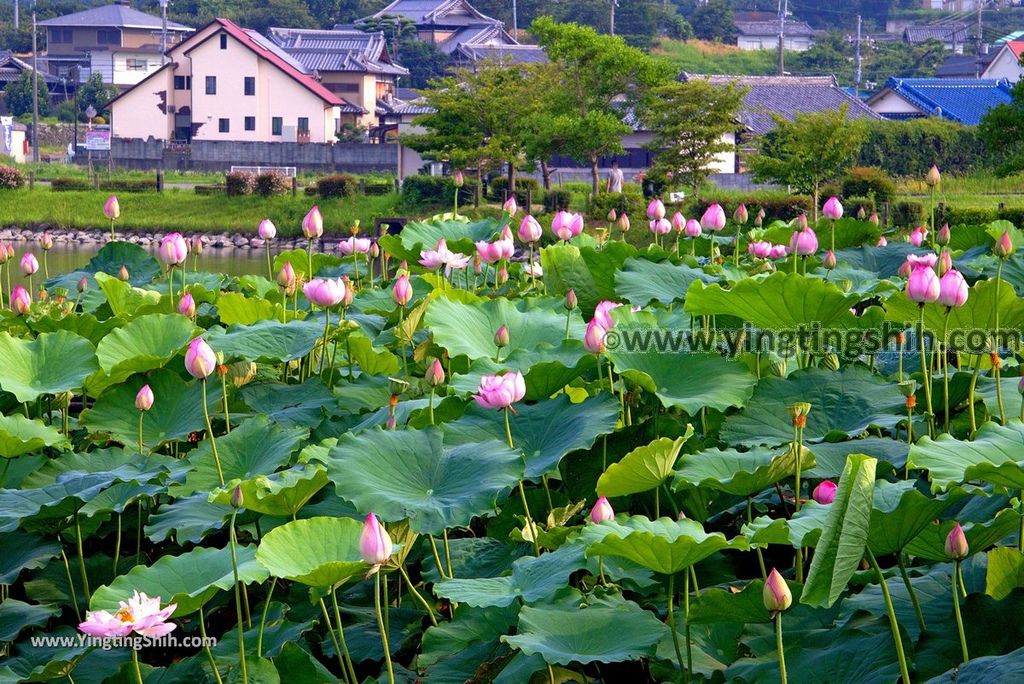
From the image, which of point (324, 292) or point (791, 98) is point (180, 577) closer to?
point (324, 292)

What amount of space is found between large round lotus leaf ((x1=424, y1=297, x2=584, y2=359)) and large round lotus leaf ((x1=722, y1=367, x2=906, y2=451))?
50cm

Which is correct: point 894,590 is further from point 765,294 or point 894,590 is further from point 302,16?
point 302,16

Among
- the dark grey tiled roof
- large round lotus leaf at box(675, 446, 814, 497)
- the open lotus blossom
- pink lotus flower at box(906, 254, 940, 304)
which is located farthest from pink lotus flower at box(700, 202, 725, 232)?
the dark grey tiled roof

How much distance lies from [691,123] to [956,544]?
1748cm

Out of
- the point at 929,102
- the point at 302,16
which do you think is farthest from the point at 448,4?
the point at 929,102

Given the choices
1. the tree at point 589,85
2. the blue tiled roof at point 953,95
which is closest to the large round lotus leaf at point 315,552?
the tree at point 589,85

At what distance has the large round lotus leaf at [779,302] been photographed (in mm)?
1767

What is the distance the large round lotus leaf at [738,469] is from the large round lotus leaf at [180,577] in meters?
0.56

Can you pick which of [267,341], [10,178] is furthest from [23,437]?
[10,178]

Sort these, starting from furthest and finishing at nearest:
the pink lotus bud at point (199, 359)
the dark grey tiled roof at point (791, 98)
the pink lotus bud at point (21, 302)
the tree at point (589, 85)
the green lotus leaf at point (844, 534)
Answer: the dark grey tiled roof at point (791, 98)
the tree at point (589, 85)
the pink lotus bud at point (21, 302)
the pink lotus bud at point (199, 359)
the green lotus leaf at point (844, 534)

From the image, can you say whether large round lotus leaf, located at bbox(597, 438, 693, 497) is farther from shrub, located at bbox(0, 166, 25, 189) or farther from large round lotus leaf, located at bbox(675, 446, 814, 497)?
shrub, located at bbox(0, 166, 25, 189)

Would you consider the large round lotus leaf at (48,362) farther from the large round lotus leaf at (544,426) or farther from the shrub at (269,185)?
the shrub at (269,185)

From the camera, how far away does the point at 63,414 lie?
84.7 inches

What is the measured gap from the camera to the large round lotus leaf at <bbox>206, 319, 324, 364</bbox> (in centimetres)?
202
